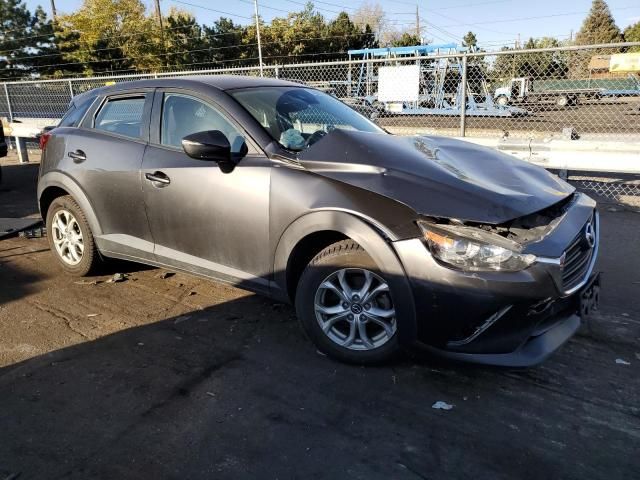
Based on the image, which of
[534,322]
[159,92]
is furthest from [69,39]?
[534,322]

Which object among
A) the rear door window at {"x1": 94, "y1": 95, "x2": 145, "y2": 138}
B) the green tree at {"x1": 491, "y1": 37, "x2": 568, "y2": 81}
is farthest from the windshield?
the green tree at {"x1": 491, "y1": 37, "x2": 568, "y2": 81}

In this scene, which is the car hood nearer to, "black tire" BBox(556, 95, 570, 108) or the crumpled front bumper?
the crumpled front bumper

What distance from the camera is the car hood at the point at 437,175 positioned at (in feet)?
9.42

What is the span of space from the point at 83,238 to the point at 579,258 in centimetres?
395

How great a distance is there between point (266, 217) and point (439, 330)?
4.28 feet

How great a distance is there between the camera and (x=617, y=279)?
467cm

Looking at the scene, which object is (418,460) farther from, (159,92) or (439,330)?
(159,92)

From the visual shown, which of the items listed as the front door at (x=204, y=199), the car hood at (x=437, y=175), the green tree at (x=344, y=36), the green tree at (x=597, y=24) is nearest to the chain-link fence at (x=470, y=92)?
the car hood at (x=437, y=175)

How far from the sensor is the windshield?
146 inches

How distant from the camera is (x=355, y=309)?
125 inches

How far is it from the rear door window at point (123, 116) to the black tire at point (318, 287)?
1.94 m

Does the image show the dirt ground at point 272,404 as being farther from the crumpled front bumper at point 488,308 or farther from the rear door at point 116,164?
the rear door at point 116,164

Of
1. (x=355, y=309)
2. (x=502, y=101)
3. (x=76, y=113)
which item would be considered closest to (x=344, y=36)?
(x=502, y=101)

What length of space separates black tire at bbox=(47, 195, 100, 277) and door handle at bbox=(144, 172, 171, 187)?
1020 millimetres
